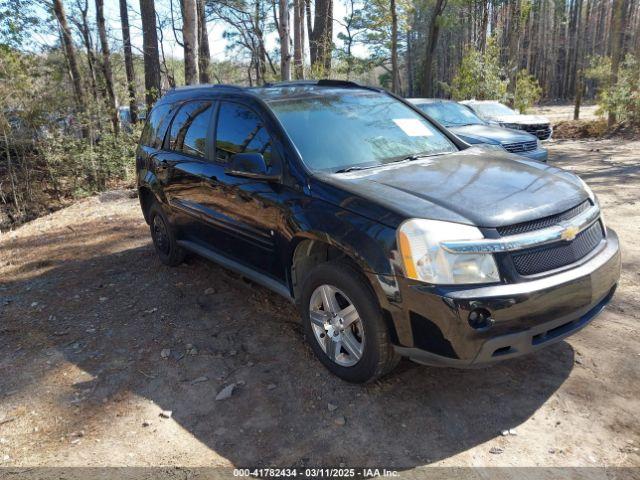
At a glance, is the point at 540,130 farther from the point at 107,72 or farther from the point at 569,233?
the point at 107,72

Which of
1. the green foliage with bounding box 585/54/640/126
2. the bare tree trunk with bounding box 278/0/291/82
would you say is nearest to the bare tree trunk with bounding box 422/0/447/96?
the green foliage with bounding box 585/54/640/126

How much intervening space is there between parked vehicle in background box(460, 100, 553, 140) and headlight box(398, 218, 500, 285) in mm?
10934

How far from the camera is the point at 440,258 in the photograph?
8.54 feet

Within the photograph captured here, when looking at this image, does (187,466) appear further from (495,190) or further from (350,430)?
(495,190)

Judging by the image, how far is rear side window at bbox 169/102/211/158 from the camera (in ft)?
14.7

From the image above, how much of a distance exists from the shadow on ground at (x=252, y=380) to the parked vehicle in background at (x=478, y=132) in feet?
18.0

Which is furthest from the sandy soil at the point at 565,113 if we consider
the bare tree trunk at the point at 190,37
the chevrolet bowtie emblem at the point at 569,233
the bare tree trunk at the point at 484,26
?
the chevrolet bowtie emblem at the point at 569,233

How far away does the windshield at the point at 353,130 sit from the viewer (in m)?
3.58

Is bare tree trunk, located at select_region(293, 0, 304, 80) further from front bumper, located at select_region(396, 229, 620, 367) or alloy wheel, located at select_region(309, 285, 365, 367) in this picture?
front bumper, located at select_region(396, 229, 620, 367)

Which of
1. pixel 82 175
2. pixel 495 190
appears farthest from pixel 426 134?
pixel 82 175

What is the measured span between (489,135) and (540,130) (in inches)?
188

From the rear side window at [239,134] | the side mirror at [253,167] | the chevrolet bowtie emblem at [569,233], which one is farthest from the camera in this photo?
the rear side window at [239,134]

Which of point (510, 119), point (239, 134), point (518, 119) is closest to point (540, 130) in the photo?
point (518, 119)

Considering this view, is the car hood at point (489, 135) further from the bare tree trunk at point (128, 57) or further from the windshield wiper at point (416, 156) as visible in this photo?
the bare tree trunk at point (128, 57)
